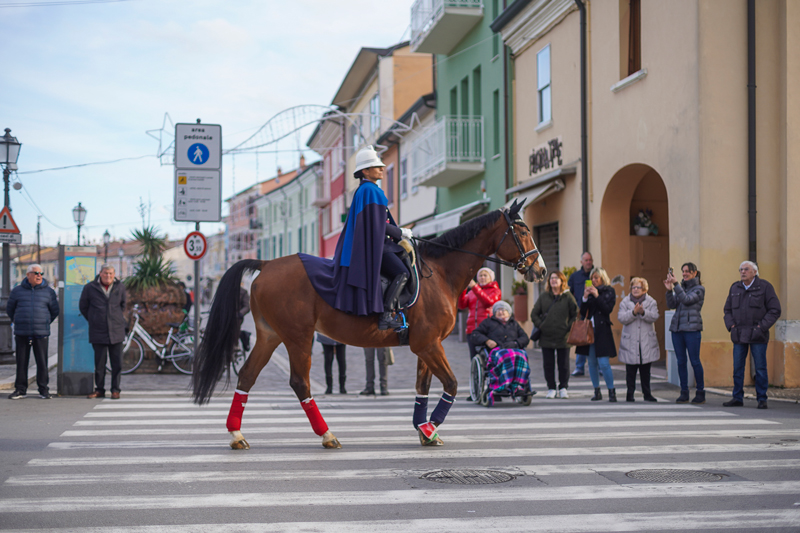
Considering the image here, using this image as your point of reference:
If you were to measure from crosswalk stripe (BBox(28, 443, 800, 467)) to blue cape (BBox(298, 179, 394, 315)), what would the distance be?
1288mm

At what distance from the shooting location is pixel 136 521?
4949mm

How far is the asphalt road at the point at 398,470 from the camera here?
5.04 m

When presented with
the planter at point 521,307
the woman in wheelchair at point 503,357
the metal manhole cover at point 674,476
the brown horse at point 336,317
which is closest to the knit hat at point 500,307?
the woman in wheelchair at point 503,357

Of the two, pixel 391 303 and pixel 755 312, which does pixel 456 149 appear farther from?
pixel 391 303

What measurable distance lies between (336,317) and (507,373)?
4156 mm

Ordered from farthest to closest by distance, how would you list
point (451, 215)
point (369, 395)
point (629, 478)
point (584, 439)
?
1. point (451, 215)
2. point (369, 395)
3. point (584, 439)
4. point (629, 478)

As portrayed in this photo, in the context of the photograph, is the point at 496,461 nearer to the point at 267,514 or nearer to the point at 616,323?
the point at 267,514

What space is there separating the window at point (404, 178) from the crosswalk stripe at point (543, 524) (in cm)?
2803

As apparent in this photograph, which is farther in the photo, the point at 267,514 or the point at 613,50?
the point at 613,50

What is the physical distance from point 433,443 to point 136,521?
323 centimetres

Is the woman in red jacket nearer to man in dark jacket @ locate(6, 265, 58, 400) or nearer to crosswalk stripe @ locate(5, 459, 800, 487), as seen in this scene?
crosswalk stripe @ locate(5, 459, 800, 487)

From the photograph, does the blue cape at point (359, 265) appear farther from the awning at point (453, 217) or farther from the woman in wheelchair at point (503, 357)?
the awning at point (453, 217)

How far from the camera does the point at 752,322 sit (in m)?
10.7

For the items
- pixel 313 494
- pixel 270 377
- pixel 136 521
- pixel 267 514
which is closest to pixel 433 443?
pixel 313 494
